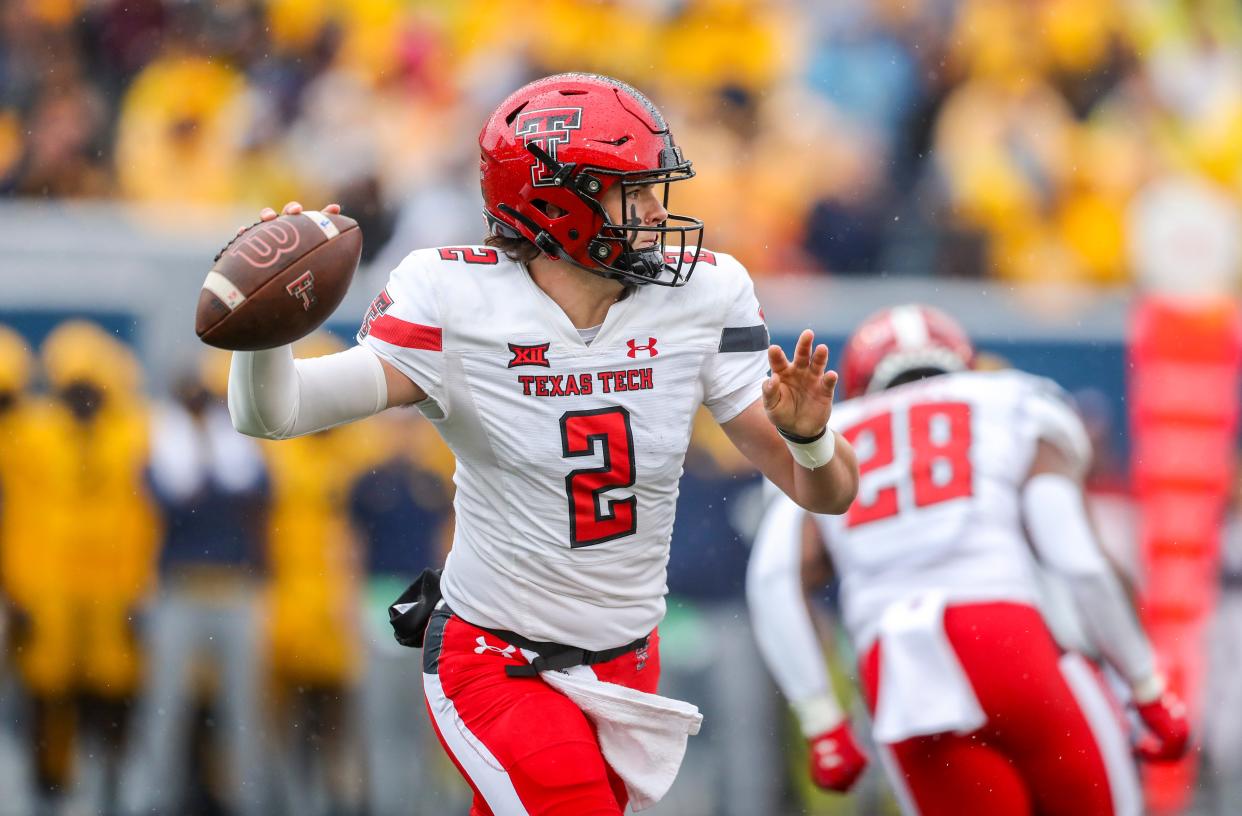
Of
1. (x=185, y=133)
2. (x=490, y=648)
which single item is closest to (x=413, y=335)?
(x=490, y=648)

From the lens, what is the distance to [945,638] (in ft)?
13.7

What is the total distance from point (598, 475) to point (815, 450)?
1.28 feet

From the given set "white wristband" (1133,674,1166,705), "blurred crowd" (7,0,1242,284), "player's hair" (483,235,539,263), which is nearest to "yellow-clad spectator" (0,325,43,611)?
"blurred crowd" (7,0,1242,284)

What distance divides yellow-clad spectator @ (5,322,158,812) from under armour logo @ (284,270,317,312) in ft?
12.7

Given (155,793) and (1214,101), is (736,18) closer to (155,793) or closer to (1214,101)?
(1214,101)

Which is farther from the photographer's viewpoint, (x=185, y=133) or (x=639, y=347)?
(x=185, y=133)

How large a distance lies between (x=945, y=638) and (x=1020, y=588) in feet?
0.75

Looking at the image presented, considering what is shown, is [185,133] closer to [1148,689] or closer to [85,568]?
[85,568]

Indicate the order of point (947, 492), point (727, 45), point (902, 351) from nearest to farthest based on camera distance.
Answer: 1. point (947, 492)
2. point (902, 351)
3. point (727, 45)

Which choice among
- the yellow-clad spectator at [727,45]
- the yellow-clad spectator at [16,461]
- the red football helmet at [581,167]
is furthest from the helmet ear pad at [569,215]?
the yellow-clad spectator at [727,45]

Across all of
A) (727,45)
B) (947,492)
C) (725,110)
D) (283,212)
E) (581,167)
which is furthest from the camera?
(727,45)

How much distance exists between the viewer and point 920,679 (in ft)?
13.6

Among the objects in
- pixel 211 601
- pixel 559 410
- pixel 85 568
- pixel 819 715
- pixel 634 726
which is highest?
pixel 559 410

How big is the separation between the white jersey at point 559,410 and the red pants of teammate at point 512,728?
0.20ft
